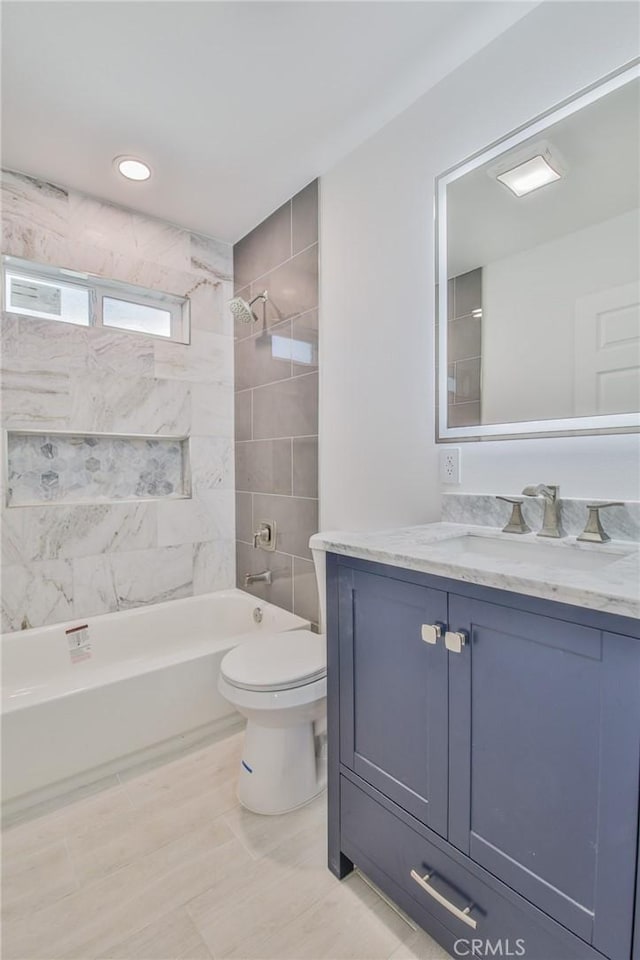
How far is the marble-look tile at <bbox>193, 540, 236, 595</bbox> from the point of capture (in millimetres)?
2666

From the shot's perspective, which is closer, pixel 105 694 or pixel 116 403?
pixel 105 694

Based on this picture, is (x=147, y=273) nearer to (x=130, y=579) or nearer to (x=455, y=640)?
(x=130, y=579)

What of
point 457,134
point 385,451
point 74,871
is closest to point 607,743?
point 385,451

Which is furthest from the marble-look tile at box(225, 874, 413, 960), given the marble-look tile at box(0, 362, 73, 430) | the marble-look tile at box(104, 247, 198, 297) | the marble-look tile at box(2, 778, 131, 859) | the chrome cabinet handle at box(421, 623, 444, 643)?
the marble-look tile at box(104, 247, 198, 297)

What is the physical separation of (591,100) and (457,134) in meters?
0.44

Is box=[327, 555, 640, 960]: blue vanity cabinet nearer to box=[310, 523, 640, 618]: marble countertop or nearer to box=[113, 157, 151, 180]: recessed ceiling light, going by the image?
box=[310, 523, 640, 618]: marble countertop

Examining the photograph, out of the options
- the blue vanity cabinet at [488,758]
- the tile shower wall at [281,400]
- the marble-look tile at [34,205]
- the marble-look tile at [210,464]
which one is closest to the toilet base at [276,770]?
the blue vanity cabinet at [488,758]

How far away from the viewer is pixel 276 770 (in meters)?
1.55

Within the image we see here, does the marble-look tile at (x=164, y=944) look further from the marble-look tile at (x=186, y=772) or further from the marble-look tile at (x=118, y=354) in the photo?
the marble-look tile at (x=118, y=354)

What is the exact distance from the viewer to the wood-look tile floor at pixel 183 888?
1.11 meters

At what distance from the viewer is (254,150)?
1.94m

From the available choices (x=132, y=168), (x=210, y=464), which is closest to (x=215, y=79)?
(x=132, y=168)

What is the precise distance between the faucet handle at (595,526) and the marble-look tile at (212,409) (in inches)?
83.0

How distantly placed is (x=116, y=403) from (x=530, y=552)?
6.90 feet
